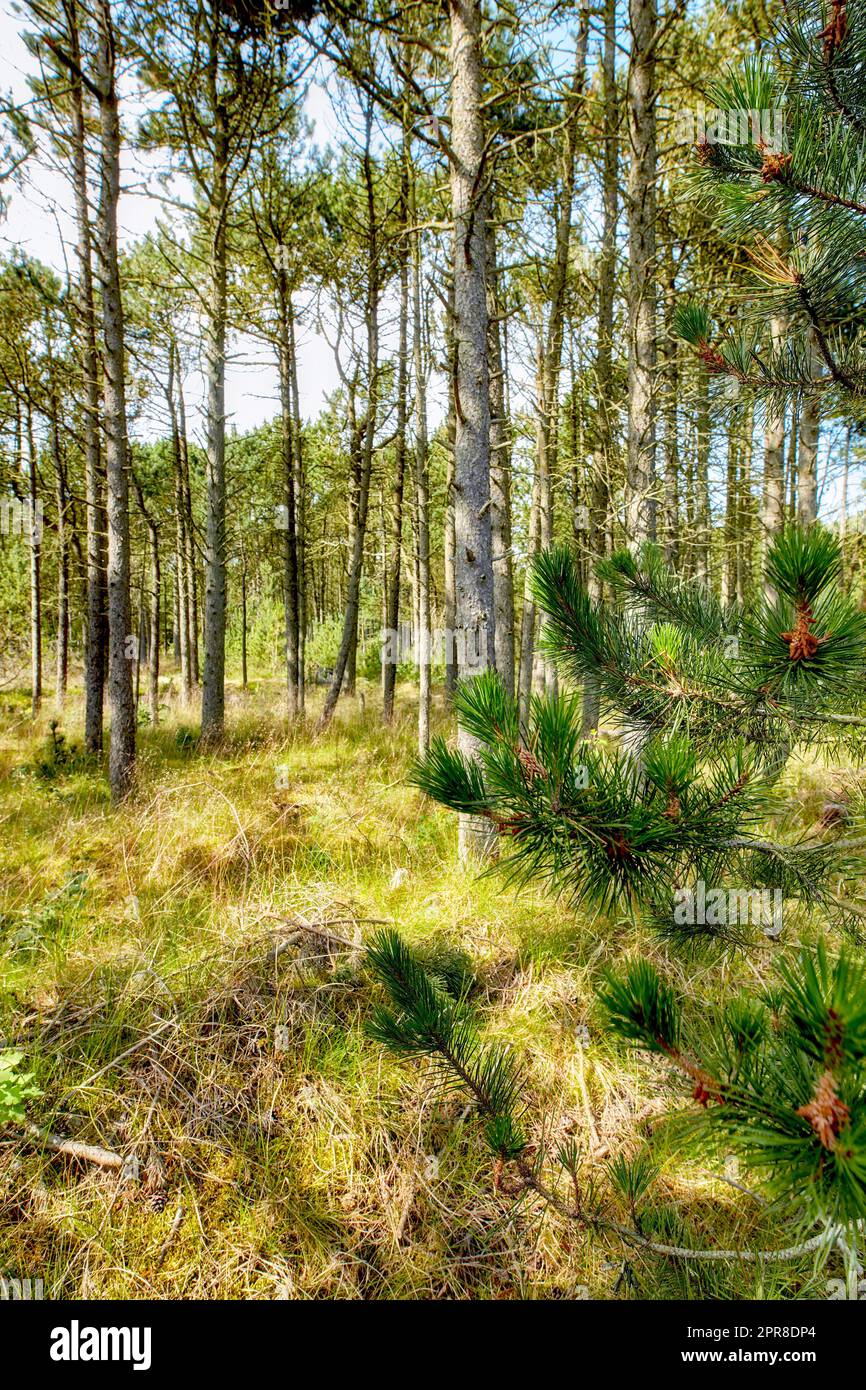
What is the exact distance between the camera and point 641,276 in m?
4.90

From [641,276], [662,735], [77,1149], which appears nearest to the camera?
[662,735]

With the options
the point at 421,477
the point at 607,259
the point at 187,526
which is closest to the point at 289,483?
the point at 187,526

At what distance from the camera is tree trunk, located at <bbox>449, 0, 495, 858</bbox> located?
12.1 feet

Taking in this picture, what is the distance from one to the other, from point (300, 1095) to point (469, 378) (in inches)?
168

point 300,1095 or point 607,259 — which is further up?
point 607,259

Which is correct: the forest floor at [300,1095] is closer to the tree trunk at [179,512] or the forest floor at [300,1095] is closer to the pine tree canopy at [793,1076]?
the pine tree canopy at [793,1076]

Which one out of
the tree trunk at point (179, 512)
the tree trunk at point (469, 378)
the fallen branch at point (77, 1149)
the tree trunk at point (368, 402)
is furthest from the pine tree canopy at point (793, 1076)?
the tree trunk at point (179, 512)

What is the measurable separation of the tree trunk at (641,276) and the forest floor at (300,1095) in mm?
3641

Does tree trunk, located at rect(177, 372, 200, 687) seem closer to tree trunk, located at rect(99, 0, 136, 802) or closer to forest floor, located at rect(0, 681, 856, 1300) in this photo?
tree trunk, located at rect(99, 0, 136, 802)

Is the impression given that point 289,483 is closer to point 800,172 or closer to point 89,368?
point 89,368

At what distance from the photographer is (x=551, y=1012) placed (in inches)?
104

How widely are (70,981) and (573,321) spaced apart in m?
10.8

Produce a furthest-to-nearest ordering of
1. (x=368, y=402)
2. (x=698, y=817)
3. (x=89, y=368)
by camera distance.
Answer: (x=368, y=402)
(x=89, y=368)
(x=698, y=817)
